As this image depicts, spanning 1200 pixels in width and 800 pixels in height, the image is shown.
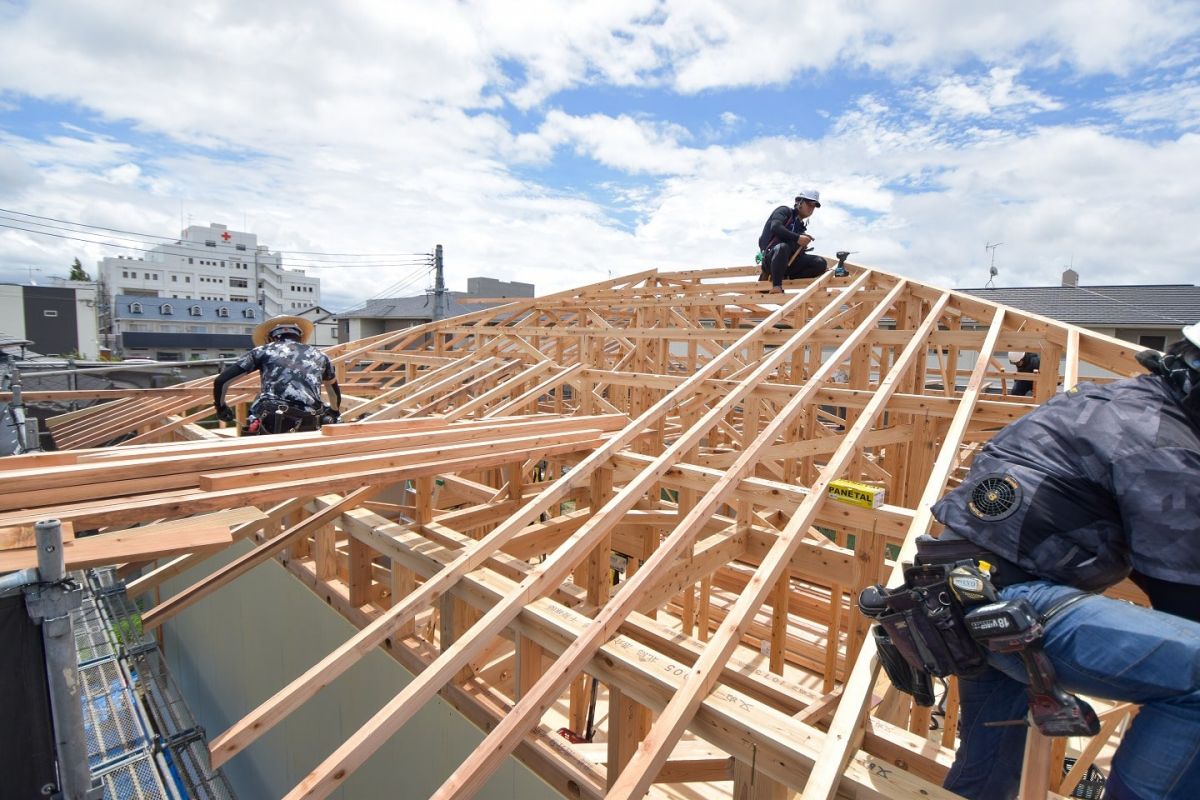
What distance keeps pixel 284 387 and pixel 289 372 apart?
154 millimetres

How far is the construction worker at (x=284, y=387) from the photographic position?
541 centimetres

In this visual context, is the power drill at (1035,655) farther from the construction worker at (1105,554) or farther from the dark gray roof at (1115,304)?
the dark gray roof at (1115,304)

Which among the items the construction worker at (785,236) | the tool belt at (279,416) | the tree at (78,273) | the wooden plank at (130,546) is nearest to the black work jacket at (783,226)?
the construction worker at (785,236)

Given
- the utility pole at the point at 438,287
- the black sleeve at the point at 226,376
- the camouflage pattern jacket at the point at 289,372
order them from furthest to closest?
1. the utility pole at the point at 438,287
2. the camouflage pattern jacket at the point at 289,372
3. the black sleeve at the point at 226,376

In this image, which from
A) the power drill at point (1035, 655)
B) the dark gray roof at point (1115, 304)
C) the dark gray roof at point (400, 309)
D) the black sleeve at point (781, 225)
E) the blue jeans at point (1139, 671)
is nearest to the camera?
the blue jeans at point (1139, 671)

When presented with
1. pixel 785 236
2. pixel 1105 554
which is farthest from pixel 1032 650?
pixel 785 236

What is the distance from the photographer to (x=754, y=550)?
4395 mm

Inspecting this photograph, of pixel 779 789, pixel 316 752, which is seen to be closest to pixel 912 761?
pixel 779 789

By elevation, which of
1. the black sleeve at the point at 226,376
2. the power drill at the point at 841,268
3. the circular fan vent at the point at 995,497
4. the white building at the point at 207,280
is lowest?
the circular fan vent at the point at 995,497

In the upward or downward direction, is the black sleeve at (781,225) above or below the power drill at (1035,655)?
above

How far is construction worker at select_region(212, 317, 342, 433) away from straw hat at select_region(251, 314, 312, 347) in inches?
10.6

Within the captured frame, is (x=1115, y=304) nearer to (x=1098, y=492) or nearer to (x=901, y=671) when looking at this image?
(x=1098, y=492)

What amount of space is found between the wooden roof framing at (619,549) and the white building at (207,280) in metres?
47.1

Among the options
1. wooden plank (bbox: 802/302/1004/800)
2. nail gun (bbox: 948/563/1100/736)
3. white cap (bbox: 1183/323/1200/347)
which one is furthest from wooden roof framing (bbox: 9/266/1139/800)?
white cap (bbox: 1183/323/1200/347)
